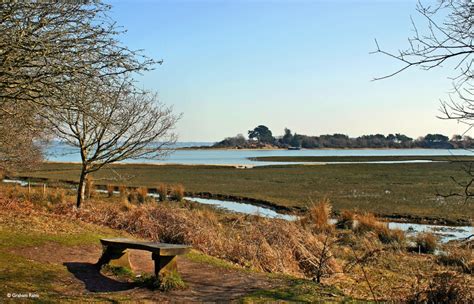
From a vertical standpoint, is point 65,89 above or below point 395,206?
above

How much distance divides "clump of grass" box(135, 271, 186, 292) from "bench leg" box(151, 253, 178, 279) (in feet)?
0.18

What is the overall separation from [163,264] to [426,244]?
1100 cm

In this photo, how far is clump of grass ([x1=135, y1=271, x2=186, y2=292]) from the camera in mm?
7441

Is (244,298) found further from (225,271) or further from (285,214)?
(285,214)

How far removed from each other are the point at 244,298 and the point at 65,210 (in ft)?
33.3

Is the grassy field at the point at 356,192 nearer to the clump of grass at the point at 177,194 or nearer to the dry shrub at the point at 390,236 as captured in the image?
the dry shrub at the point at 390,236

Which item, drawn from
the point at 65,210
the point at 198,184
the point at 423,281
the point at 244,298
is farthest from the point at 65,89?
the point at 198,184

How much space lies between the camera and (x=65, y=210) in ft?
51.8

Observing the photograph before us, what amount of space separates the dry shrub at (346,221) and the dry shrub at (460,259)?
5.72 metres

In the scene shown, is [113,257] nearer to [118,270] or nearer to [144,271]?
[118,270]

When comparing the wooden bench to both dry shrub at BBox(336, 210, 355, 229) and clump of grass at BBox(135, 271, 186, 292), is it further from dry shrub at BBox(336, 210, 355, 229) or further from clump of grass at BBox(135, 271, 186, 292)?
dry shrub at BBox(336, 210, 355, 229)

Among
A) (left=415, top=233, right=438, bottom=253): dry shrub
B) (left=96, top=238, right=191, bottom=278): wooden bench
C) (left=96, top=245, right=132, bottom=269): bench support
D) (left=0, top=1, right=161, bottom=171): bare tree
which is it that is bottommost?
(left=415, top=233, right=438, bottom=253): dry shrub

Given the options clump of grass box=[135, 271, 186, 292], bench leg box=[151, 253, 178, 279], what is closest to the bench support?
clump of grass box=[135, 271, 186, 292]

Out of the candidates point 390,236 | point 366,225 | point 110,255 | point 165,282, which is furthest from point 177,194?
point 165,282
